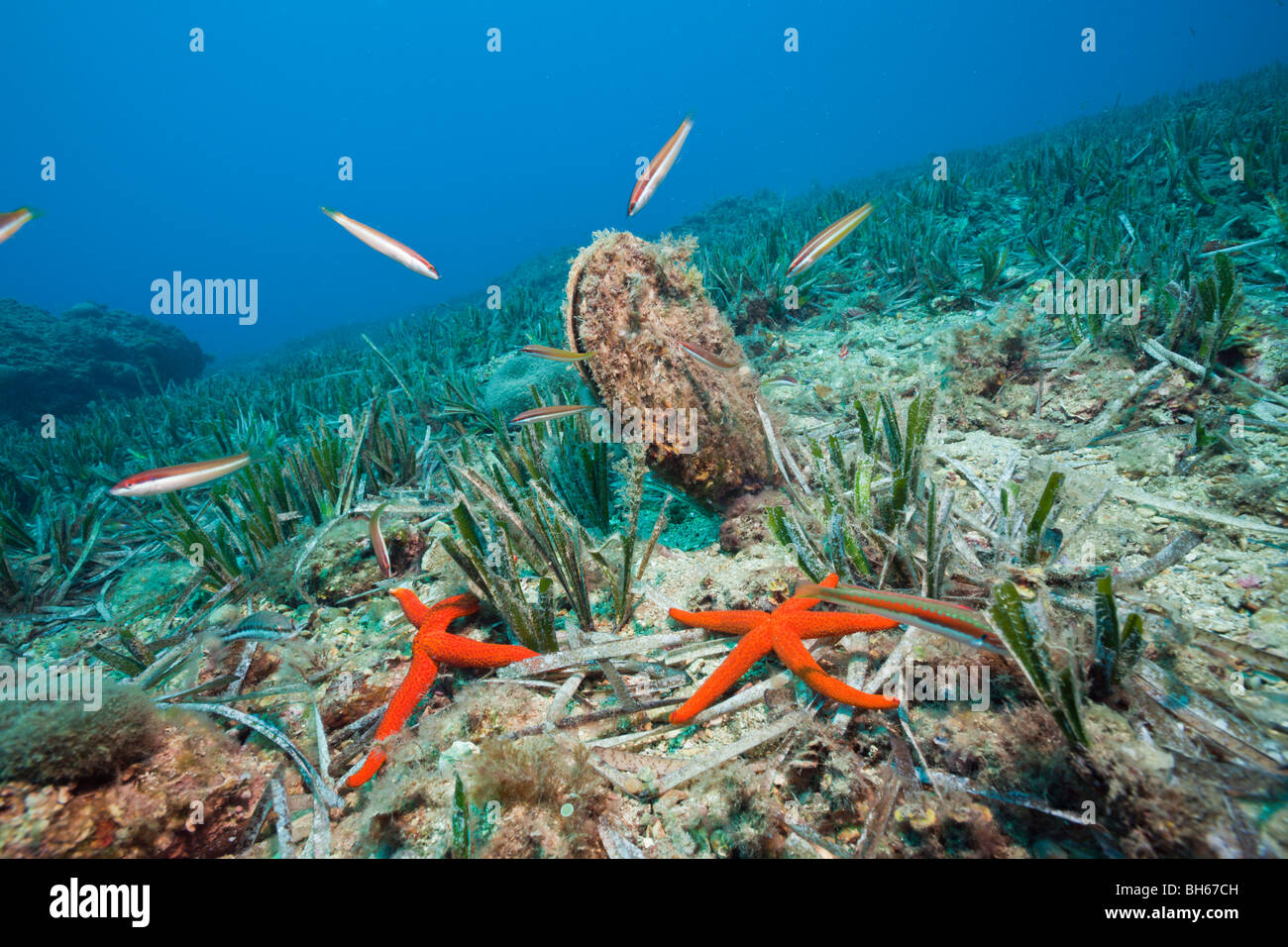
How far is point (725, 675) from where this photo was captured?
1863 mm

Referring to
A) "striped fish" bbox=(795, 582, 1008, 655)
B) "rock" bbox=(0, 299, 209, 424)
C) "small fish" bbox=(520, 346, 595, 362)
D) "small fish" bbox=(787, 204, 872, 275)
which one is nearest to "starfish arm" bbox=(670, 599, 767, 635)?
"striped fish" bbox=(795, 582, 1008, 655)

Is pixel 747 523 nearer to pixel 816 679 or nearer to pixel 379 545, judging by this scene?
pixel 816 679

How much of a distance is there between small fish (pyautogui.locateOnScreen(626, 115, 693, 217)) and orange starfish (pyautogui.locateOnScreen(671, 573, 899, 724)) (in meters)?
2.32

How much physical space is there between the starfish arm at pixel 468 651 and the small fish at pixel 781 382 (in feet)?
11.4

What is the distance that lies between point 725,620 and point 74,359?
Answer: 22.2 m

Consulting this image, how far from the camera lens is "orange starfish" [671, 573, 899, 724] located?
1735 mm

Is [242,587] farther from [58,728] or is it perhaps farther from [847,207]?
[847,207]

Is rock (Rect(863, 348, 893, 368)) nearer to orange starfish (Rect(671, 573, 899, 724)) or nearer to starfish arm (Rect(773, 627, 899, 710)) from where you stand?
orange starfish (Rect(671, 573, 899, 724))

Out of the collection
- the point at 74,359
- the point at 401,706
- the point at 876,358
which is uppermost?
the point at 74,359
